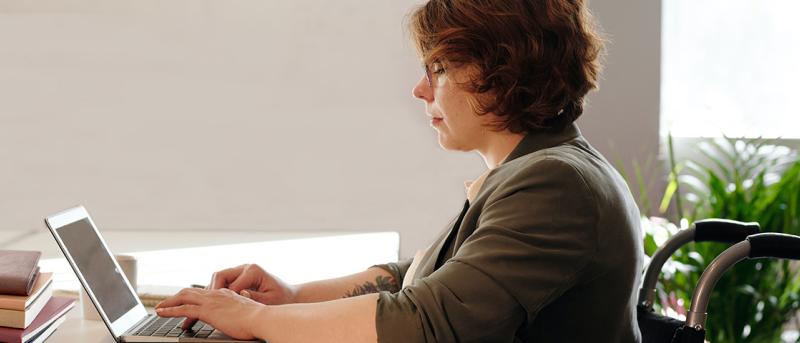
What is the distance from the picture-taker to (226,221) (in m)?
3.28

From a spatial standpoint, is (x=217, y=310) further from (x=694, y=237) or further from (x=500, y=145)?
(x=694, y=237)

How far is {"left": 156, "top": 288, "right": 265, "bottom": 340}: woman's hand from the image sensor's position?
4.18 feet

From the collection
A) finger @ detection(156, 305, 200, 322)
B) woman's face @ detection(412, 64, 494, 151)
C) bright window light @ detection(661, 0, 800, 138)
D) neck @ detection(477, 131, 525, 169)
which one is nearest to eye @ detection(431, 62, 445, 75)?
woman's face @ detection(412, 64, 494, 151)

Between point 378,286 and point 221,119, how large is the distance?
1.66 metres

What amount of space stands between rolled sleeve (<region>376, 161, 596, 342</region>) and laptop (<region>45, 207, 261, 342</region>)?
27cm

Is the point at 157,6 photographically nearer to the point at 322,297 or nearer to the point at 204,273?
the point at 204,273

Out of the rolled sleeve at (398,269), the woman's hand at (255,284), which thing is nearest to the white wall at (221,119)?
the rolled sleeve at (398,269)

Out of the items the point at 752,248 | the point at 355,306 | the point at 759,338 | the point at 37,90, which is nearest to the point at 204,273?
the point at 355,306

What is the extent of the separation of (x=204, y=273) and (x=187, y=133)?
52.7 inches

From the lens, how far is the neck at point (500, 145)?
4.81ft

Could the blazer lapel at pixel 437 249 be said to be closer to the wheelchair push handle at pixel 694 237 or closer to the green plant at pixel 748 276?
the wheelchair push handle at pixel 694 237

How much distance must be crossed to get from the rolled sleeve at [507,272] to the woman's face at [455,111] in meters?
0.25

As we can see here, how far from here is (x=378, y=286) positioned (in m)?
1.71

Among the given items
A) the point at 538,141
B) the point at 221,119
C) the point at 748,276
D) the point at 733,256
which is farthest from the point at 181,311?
the point at 748,276
